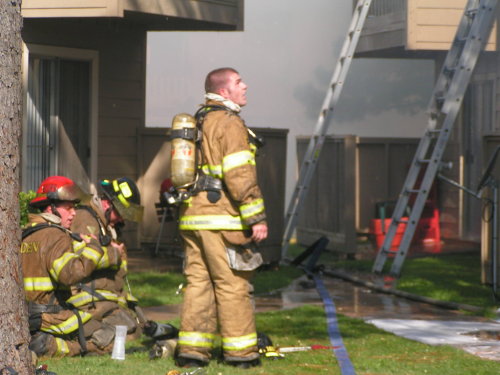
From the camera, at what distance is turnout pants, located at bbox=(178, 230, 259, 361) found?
650cm

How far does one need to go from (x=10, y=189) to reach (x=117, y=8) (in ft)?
24.1

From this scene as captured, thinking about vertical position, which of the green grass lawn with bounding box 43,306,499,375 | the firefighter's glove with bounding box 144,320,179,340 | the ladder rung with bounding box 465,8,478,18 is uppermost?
the ladder rung with bounding box 465,8,478,18

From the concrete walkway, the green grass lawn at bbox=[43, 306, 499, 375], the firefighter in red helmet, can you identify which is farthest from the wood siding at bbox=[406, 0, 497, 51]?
the firefighter in red helmet

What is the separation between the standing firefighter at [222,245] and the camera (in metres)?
6.47

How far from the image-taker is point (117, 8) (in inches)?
470

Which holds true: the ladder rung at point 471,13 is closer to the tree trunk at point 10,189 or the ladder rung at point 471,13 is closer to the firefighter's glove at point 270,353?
the firefighter's glove at point 270,353

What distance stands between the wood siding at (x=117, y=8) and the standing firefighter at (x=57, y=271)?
17.7ft

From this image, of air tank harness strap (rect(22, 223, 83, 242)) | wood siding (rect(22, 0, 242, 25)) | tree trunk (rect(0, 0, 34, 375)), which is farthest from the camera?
wood siding (rect(22, 0, 242, 25))

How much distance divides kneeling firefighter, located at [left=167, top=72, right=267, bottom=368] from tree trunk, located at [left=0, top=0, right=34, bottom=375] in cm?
173

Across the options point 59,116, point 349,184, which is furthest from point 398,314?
point 59,116

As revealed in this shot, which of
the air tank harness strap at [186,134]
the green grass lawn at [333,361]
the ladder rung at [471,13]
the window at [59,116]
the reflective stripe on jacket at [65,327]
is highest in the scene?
the ladder rung at [471,13]

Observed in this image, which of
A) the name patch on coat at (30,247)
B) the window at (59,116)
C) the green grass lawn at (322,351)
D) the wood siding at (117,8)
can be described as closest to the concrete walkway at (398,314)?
the green grass lawn at (322,351)

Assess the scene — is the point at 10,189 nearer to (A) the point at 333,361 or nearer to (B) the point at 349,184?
(A) the point at 333,361

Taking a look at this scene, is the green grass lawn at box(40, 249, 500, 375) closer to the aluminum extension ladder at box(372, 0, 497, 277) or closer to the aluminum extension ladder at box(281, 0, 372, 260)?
the aluminum extension ladder at box(372, 0, 497, 277)
